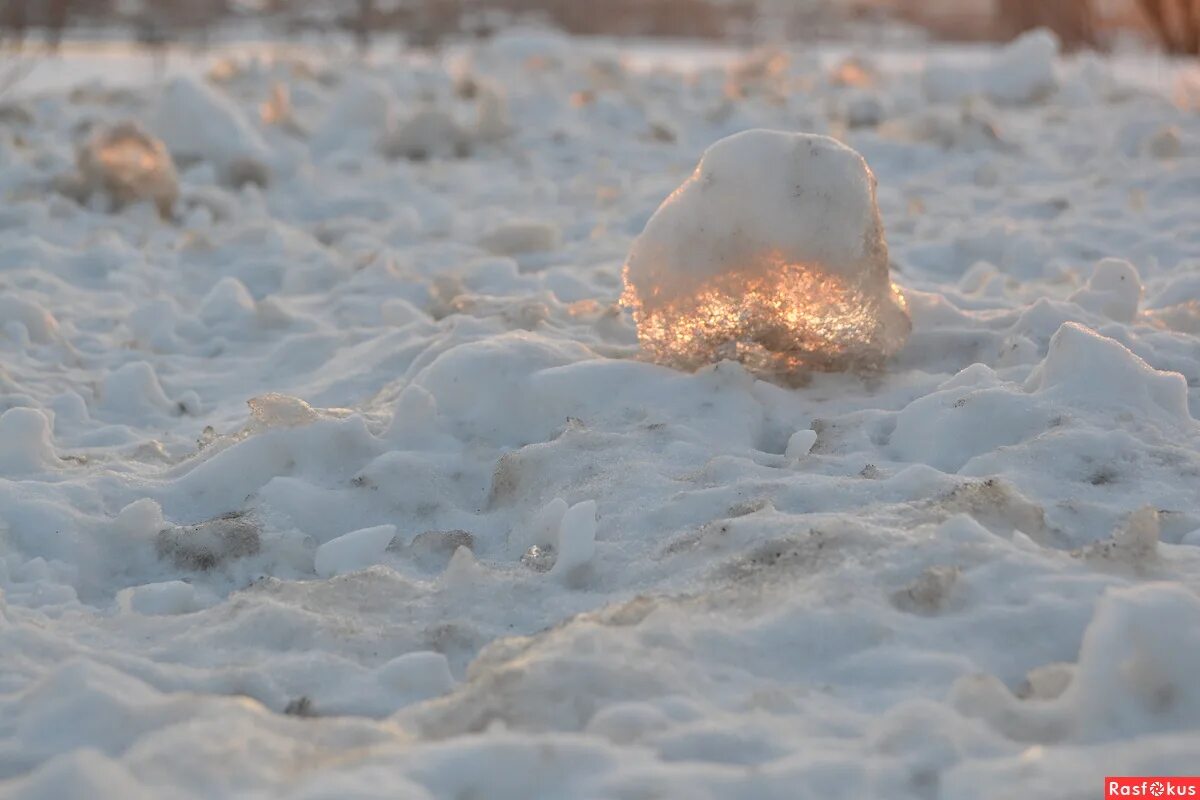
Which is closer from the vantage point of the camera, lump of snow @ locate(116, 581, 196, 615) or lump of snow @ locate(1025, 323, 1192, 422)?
lump of snow @ locate(116, 581, 196, 615)

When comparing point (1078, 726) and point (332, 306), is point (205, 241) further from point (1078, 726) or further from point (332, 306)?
point (1078, 726)

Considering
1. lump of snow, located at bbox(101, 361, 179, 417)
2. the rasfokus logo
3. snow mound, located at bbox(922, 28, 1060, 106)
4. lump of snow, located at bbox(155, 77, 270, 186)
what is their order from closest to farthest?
the rasfokus logo < lump of snow, located at bbox(101, 361, 179, 417) < lump of snow, located at bbox(155, 77, 270, 186) < snow mound, located at bbox(922, 28, 1060, 106)

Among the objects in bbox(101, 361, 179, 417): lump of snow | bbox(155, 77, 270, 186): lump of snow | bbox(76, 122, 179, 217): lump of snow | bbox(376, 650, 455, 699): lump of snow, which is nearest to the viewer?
bbox(376, 650, 455, 699): lump of snow

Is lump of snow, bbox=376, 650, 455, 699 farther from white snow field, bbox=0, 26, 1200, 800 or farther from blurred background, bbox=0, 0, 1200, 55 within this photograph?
blurred background, bbox=0, 0, 1200, 55

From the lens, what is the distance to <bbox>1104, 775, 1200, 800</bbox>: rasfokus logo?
4.15 ft

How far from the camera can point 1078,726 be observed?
54.9 inches

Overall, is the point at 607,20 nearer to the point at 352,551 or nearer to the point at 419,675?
the point at 352,551

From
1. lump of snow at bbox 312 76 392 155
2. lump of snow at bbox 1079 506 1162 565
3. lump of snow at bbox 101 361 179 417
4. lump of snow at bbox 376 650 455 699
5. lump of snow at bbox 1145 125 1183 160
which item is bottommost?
lump of snow at bbox 101 361 179 417

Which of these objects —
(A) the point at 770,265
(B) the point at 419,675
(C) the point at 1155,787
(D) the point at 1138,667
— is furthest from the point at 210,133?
(C) the point at 1155,787

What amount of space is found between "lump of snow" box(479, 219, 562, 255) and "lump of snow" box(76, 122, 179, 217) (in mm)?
1570

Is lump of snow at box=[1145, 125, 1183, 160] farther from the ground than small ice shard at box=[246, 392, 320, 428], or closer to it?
closer to it

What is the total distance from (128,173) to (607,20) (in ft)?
67.4

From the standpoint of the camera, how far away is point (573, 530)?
1.97 meters

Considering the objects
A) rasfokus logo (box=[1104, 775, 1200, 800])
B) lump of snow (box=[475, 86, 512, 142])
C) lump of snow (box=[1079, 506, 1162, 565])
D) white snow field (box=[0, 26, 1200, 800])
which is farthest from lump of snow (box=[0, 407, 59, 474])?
lump of snow (box=[475, 86, 512, 142])
